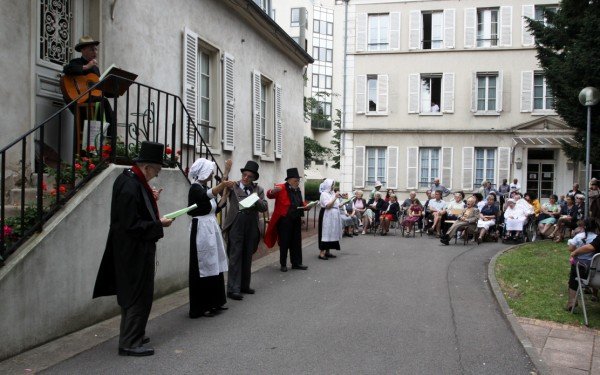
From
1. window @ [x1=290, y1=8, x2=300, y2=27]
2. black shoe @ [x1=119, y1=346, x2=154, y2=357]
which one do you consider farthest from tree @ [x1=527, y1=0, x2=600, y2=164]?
window @ [x1=290, y1=8, x2=300, y2=27]

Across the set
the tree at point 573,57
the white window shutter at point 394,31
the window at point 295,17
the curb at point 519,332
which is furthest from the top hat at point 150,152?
Answer: the window at point 295,17

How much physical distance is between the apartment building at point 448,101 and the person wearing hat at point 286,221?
665 inches

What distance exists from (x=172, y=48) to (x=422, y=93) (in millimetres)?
19072

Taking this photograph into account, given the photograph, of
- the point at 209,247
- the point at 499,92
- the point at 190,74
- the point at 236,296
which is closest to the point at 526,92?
the point at 499,92

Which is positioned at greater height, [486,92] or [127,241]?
[486,92]

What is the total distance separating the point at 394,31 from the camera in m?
27.1

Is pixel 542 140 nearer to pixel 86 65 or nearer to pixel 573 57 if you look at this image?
pixel 573 57

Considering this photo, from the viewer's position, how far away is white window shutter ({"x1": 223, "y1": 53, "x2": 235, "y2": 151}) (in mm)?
12250

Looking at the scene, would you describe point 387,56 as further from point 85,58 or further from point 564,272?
point 85,58

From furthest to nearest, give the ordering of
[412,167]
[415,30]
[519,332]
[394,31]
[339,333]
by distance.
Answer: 1. [394,31]
2. [415,30]
3. [412,167]
4. [519,332]
5. [339,333]

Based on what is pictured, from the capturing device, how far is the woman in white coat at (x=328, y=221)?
1207 cm

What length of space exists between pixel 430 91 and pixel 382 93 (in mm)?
2391

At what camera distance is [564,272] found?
9.98 m

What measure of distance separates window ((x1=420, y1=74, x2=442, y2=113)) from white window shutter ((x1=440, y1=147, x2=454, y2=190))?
8.04 ft
